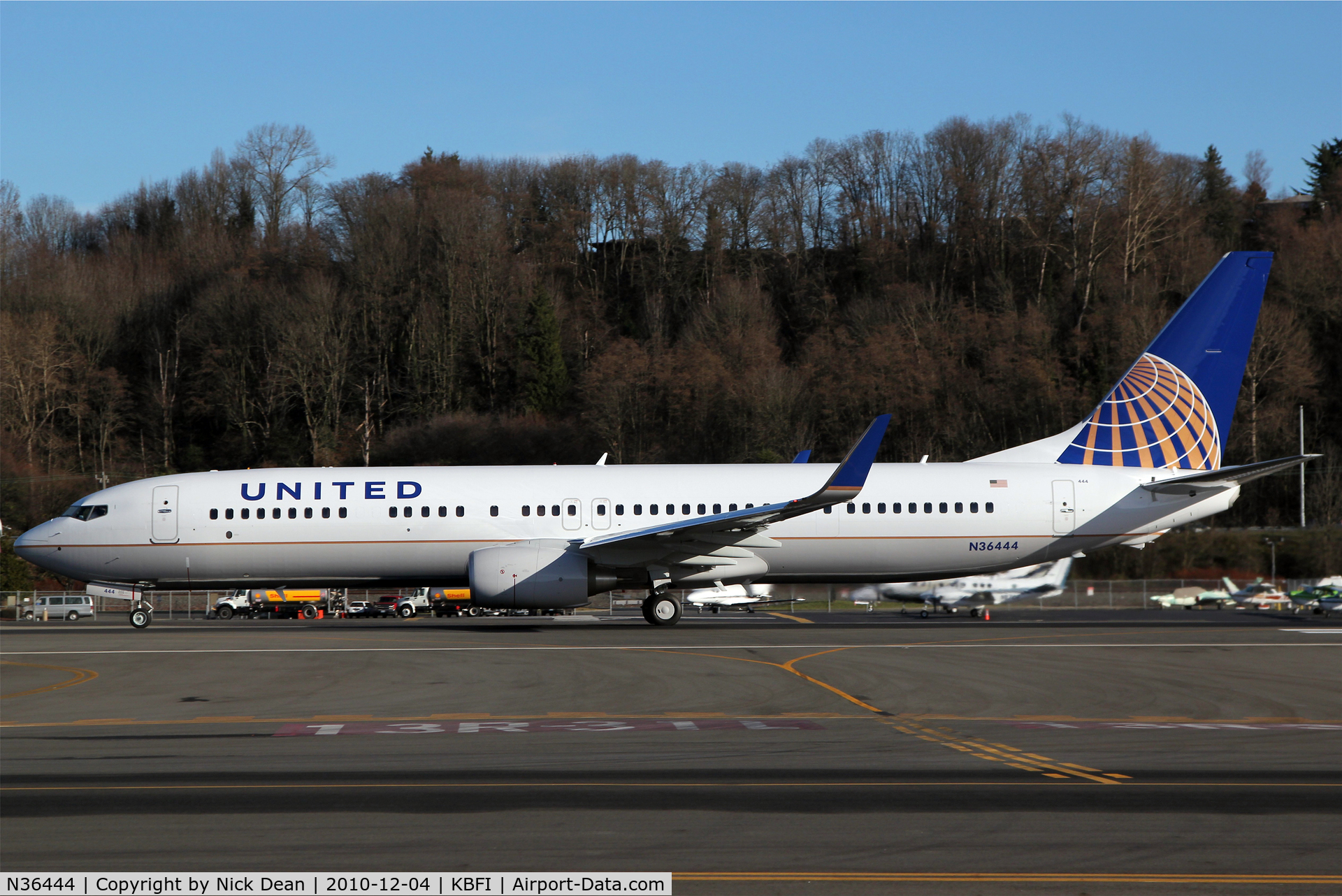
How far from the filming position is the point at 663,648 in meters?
20.2

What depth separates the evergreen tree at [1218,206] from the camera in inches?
3076

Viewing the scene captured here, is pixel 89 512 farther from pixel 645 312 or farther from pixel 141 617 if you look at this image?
pixel 645 312

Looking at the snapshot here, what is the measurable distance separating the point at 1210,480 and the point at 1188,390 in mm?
3573

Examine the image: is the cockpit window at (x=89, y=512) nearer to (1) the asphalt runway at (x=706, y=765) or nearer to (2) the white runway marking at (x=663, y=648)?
(2) the white runway marking at (x=663, y=648)

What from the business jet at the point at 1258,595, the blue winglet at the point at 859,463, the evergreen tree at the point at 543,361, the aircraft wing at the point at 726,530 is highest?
the evergreen tree at the point at 543,361

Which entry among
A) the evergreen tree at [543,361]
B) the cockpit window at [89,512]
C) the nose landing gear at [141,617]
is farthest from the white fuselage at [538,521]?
the evergreen tree at [543,361]

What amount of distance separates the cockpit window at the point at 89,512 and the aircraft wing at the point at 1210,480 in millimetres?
24519

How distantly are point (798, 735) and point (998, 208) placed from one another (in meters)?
71.8

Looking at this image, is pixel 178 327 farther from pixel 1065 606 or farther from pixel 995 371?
pixel 1065 606

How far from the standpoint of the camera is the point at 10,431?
6800 centimetres

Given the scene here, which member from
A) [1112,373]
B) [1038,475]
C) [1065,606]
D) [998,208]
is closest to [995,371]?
[1112,373]

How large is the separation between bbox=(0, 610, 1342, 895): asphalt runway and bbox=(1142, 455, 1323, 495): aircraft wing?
6.03 m

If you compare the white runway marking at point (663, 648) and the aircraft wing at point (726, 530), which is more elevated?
the aircraft wing at point (726, 530)

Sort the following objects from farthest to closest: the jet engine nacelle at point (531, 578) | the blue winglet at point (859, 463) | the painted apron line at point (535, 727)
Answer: the jet engine nacelle at point (531, 578)
the blue winglet at point (859, 463)
the painted apron line at point (535, 727)
